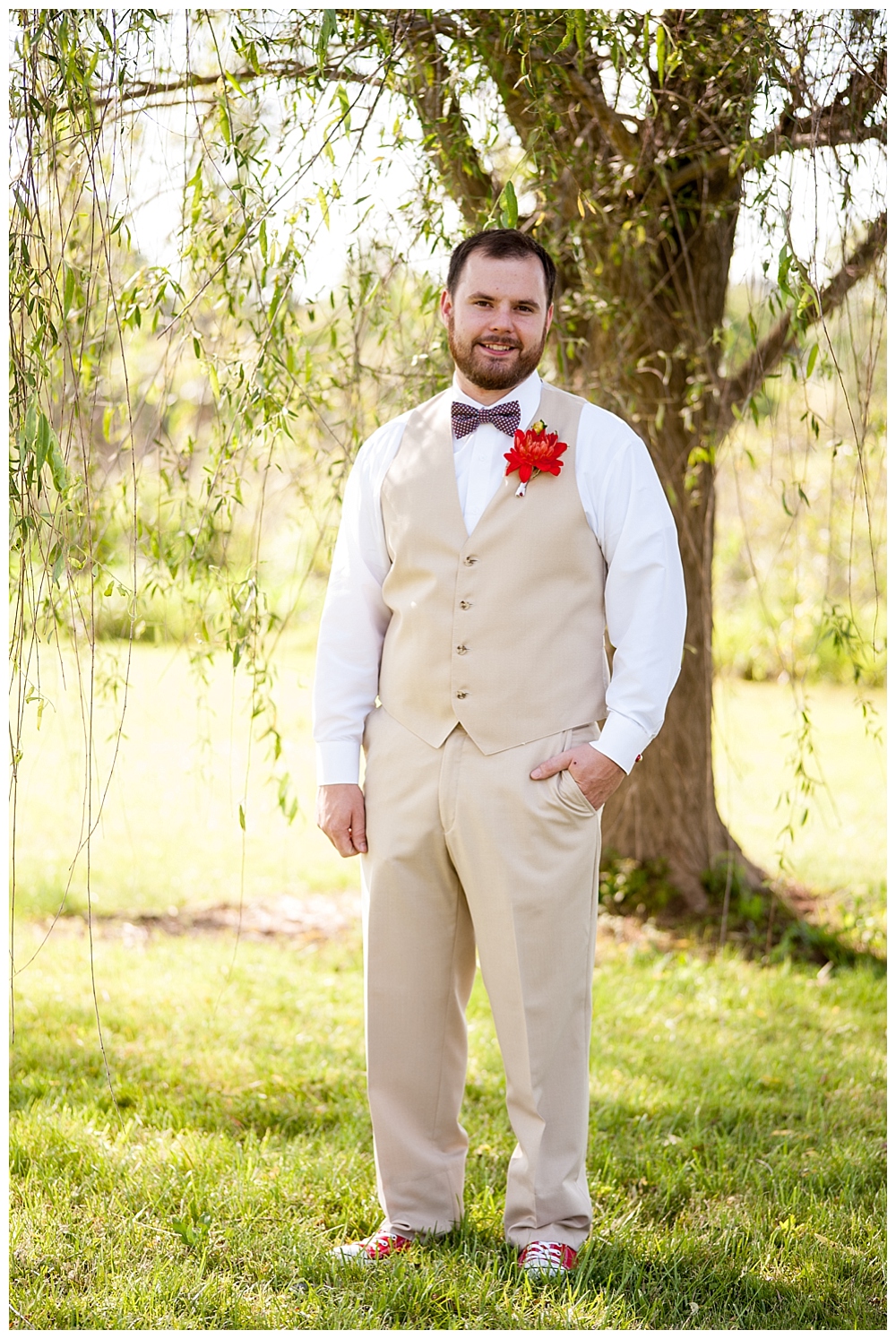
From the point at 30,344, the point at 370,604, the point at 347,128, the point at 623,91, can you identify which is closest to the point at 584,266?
the point at 623,91

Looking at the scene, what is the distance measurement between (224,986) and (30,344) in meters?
2.35

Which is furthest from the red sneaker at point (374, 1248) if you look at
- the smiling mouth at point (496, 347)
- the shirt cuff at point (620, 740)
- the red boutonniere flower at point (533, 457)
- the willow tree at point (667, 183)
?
the willow tree at point (667, 183)

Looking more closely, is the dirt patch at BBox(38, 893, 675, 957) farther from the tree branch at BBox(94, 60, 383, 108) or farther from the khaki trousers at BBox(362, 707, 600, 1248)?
the tree branch at BBox(94, 60, 383, 108)

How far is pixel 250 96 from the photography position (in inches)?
102

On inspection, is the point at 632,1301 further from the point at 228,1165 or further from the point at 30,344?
the point at 30,344

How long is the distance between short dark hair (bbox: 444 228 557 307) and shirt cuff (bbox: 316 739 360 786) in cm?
90

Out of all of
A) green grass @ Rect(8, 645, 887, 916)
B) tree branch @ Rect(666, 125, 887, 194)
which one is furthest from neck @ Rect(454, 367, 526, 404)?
green grass @ Rect(8, 645, 887, 916)

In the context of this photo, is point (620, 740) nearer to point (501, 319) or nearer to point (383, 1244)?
point (501, 319)

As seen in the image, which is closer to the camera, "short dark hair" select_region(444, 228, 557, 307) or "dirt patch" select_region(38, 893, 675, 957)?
"short dark hair" select_region(444, 228, 557, 307)

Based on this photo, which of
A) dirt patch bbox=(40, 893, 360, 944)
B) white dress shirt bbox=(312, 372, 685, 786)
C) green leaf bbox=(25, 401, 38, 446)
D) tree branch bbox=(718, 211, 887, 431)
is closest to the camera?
green leaf bbox=(25, 401, 38, 446)

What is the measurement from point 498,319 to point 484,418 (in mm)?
182

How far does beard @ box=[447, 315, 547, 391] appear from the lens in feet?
7.32

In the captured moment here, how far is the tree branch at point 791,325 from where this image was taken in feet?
9.66

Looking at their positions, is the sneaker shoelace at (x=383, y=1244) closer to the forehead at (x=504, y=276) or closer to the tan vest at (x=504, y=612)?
the tan vest at (x=504, y=612)
